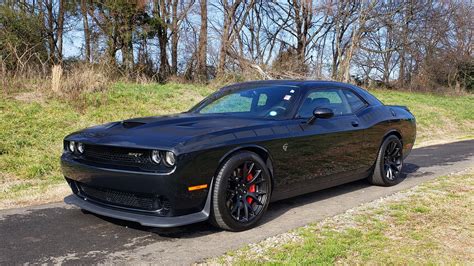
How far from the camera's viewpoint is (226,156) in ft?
13.0

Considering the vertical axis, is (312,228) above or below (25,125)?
below

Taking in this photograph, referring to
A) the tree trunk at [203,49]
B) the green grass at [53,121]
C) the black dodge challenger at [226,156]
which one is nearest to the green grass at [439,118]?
the green grass at [53,121]

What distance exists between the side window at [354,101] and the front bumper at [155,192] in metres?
2.77

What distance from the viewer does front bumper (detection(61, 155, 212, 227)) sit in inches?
142

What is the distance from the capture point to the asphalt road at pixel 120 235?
3.47 metres

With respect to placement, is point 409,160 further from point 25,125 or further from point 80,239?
point 25,125

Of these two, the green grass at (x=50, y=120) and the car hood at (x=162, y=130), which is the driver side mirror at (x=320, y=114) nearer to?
the car hood at (x=162, y=130)

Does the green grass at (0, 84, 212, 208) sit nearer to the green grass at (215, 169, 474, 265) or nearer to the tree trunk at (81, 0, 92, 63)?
the green grass at (215, 169, 474, 265)

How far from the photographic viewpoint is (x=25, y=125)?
908cm

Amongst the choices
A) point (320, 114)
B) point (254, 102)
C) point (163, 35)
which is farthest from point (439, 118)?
point (254, 102)

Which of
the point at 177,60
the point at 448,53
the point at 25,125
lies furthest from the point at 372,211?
the point at 448,53

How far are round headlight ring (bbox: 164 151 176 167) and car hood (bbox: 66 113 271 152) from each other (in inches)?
2.2

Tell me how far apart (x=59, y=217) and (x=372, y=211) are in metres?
3.30

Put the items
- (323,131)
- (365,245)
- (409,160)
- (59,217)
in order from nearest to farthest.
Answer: (365,245) < (59,217) < (323,131) < (409,160)
